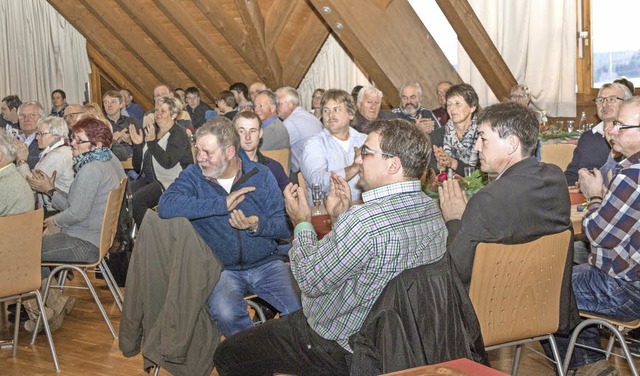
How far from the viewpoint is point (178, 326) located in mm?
3400

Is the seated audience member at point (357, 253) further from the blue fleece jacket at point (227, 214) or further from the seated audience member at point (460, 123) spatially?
the seated audience member at point (460, 123)

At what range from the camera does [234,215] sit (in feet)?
12.0

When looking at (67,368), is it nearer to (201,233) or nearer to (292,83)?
(201,233)

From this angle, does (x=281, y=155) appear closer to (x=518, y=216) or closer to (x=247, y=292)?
(x=247, y=292)

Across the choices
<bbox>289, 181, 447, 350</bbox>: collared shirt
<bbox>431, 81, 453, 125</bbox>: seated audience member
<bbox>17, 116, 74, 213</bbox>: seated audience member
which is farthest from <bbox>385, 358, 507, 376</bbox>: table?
<bbox>431, 81, 453, 125</bbox>: seated audience member

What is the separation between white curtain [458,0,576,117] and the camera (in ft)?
27.5

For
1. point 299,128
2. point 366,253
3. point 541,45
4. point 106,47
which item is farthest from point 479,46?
point 106,47

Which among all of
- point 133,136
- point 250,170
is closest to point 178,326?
point 250,170

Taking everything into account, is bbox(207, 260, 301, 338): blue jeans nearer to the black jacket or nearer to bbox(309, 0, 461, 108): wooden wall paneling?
the black jacket

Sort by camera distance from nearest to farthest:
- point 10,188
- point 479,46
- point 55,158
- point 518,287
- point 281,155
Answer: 1. point 518,287
2. point 10,188
3. point 55,158
4. point 281,155
5. point 479,46

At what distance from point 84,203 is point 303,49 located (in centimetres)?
772

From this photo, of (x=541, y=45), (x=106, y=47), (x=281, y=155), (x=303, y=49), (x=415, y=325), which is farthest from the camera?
(x=106, y=47)

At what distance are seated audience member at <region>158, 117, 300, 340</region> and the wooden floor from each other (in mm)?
847

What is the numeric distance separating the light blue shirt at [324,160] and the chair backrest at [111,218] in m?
1.03
